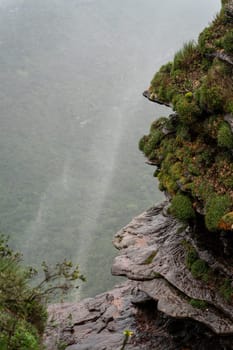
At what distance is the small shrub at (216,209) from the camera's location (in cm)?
925

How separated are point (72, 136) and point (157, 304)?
326ft

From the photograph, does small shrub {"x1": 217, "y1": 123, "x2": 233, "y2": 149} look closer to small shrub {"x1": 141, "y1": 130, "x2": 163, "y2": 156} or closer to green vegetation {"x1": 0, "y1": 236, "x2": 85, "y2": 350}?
small shrub {"x1": 141, "y1": 130, "x2": 163, "y2": 156}

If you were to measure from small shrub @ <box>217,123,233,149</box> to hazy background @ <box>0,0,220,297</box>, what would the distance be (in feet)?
67.5

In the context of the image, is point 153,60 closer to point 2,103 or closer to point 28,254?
point 2,103

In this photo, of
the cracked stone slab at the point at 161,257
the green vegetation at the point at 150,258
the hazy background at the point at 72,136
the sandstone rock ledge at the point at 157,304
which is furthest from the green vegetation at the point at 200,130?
the hazy background at the point at 72,136

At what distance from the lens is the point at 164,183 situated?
1168cm

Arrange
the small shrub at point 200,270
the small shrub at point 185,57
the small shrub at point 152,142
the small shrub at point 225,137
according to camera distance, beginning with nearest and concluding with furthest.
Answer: the small shrub at point 225,137 → the small shrub at point 200,270 → the small shrub at point 185,57 → the small shrub at point 152,142

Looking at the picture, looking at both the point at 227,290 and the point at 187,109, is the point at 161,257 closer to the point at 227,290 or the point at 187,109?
the point at 227,290

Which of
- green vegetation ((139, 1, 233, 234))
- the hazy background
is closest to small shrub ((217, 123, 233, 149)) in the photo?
green vegetation ((139, 1, 233, 234))

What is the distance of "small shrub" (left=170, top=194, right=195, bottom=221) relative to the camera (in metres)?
10.4

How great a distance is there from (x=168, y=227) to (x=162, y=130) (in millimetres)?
3641

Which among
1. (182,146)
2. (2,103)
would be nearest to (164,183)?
(182,146)

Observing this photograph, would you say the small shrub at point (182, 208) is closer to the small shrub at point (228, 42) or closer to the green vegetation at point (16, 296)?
the green vegetation at point (16, 296)

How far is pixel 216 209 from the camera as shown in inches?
368
